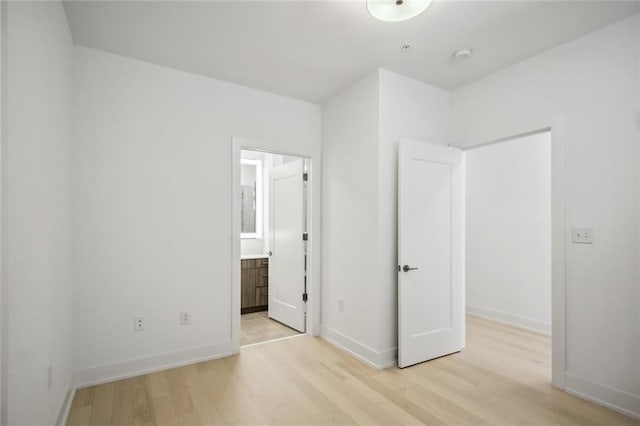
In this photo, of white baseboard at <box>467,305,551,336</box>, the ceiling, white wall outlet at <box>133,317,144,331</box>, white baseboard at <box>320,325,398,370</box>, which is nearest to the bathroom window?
the ceiling

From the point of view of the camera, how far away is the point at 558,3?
2.09 metres

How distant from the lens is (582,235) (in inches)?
95.6

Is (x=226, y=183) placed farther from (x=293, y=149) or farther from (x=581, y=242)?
(x=581, y=242)

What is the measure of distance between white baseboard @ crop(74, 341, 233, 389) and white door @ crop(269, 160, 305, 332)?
1.00 m

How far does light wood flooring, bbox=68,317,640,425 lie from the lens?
2152mm

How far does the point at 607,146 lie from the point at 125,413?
367 centimetres

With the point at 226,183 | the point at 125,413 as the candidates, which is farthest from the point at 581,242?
the point at 125,413

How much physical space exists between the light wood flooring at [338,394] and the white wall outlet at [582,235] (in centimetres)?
110

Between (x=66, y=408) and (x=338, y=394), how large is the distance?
178 cm

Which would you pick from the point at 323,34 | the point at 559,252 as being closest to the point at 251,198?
the point at 323,34

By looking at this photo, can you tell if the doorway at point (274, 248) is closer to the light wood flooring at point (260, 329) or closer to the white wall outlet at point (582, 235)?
the light wood flooring at point (260, 329)

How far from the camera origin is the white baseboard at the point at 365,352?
291cm

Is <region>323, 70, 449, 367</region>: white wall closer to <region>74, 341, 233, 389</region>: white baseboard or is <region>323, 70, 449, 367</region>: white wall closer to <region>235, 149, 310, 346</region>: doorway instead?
<region>235, 149, 310, 346</region>: doorway

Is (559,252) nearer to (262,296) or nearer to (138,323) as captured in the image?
(138,323)
